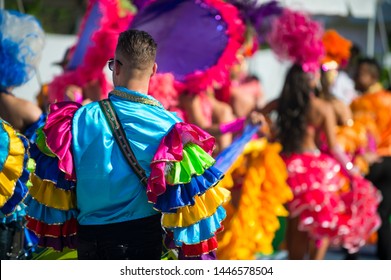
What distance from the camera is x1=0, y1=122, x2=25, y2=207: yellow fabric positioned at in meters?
3.51

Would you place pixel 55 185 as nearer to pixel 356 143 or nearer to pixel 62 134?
pixel 62 134

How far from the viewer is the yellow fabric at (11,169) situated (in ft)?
11.5

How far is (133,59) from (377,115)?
5205mm

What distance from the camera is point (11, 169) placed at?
353 cm

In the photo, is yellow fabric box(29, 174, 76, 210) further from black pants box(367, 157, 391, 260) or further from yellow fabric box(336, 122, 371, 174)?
black pants box(367, 157, 391, 260)

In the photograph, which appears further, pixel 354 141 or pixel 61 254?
pixel 354 141

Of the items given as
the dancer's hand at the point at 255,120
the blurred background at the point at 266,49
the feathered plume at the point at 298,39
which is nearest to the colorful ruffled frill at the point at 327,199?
the feathered plume at the point at 298,39

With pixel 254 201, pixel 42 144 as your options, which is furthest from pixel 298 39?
pixel 42 144

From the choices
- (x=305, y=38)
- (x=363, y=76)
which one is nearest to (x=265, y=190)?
(x=305, y=38)

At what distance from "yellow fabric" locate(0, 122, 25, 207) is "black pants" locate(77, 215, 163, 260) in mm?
405

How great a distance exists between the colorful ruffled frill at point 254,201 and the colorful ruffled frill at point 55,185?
2.48 meters

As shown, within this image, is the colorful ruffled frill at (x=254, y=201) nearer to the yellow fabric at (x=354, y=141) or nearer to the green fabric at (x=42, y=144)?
the yellow fabric at (x=354, y=141)
